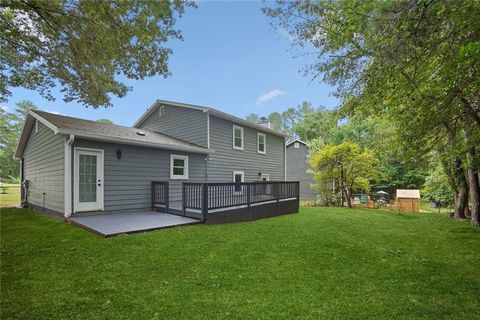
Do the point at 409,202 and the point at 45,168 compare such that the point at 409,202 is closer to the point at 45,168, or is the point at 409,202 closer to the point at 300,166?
the point at 300,166

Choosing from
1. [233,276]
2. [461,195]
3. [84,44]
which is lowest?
[233,276]

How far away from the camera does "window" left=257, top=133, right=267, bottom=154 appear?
13977mm

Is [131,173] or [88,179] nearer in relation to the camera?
[88,179]

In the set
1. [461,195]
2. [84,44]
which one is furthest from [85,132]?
[461,195]

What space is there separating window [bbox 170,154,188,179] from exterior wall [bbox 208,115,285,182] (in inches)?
49.2

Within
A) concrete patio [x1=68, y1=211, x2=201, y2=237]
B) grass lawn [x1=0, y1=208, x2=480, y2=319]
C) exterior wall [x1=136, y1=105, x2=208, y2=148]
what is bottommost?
grass lawn [x1=0, y1=208, x2=480, y2=319]

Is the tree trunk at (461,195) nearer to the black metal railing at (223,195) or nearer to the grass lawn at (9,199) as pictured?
the black metal railing at (223,195)

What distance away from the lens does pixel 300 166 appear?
23250 mm

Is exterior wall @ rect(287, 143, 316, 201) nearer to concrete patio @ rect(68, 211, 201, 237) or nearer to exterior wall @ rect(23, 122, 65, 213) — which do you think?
concrete patio @ rect(68, 211, 201, 237)

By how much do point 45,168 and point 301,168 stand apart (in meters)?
18.8

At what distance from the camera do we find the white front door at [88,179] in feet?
24.1

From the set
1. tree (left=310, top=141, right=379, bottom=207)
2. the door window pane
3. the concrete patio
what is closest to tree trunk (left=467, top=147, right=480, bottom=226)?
tree (left=310, top=141, right=379, bottom=207)

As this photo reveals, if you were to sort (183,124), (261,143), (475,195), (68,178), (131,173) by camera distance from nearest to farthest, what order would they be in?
(68,178) < (131,173) < (475,195) < (183,124) < (261,143)

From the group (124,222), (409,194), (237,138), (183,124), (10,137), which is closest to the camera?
(124,222)
